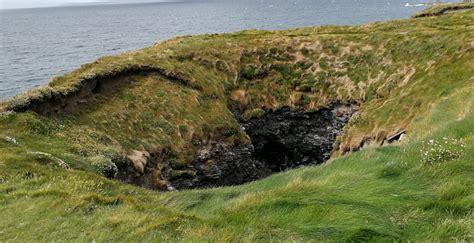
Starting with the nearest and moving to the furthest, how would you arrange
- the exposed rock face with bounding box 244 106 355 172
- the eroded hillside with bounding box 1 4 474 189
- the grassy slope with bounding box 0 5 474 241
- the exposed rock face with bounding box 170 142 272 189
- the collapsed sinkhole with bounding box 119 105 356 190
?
the grassy slope with bounding box 0 5 474 241 → the eroded hillside with bounding box 1 4 474 189 → the exposed rock face with bounding box 170 142 272 189 → the collapsed sinkhole with bounding box 119 105 356 190 → the exposed rock face with bounding box 244 106 355 172

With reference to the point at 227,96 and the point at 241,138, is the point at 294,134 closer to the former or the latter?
the point at 241,138

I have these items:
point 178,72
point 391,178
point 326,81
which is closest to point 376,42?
point 326,81

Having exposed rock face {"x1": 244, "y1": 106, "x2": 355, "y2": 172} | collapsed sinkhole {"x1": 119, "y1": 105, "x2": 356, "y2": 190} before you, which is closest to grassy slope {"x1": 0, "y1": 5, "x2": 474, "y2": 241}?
collapsed sinkhole {"x1": 119, "y1": 105, "x2": 356, "y2": 190}

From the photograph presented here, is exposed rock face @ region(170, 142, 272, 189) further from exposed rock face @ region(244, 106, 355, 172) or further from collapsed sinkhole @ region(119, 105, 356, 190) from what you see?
exposed rock face @ region(244, 106, 355, 172)

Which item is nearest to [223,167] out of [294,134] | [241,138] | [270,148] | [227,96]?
[241,138]

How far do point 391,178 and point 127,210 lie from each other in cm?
960

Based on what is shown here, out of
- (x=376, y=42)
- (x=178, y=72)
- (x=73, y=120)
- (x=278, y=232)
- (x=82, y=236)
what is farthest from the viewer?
(x=376, y=42)

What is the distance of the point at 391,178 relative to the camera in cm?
1441

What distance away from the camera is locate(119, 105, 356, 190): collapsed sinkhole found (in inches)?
1824

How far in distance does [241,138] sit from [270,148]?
5.80 m

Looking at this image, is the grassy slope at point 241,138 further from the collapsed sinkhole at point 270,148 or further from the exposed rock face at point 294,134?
the exposed rock face at point 294,134

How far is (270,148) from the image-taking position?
55094 mm

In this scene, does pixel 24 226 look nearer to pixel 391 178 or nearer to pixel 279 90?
pixel 391 178

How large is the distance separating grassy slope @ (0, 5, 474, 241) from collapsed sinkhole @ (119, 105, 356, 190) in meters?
1.76
